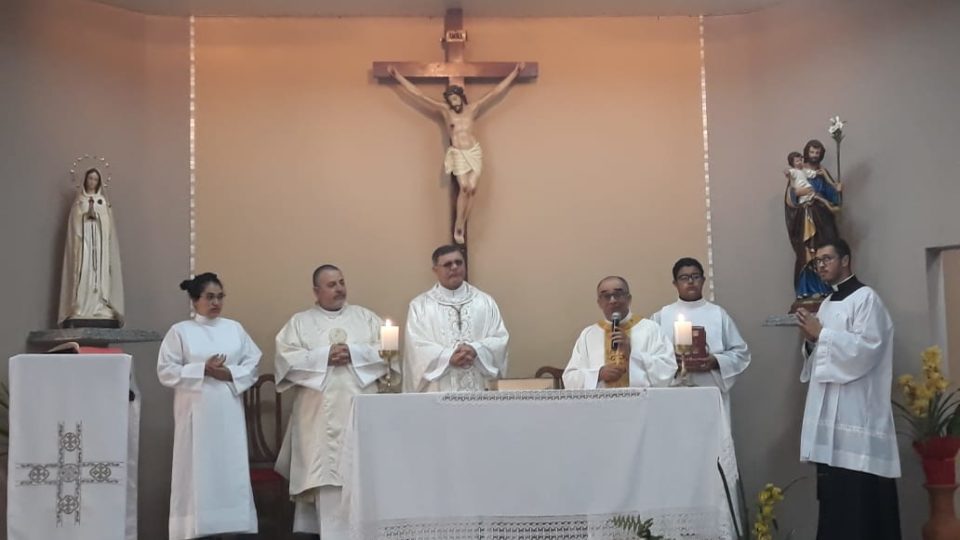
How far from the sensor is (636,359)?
6367 millimetres

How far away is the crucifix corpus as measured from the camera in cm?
784

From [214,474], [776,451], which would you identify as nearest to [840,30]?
[776,451]

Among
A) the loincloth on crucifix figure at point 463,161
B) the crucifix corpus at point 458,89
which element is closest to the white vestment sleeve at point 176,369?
the crucifix corpus at point 458,89

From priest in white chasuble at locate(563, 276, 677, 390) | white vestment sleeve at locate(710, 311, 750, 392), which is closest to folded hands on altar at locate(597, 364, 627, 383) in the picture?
priest in white chasuble at locate(563, 276, 677, 390)

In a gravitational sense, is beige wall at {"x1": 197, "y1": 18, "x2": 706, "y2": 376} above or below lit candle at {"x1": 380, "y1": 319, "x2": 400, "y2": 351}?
above

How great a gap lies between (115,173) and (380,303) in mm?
1984

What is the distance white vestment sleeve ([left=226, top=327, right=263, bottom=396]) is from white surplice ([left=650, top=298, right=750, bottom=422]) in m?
2.51

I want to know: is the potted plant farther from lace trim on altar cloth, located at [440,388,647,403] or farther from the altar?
lace trim on altar cloth, located at [440,388,647,403]

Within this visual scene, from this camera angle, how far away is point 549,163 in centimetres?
815

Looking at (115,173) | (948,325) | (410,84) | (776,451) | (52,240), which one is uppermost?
(410,84)

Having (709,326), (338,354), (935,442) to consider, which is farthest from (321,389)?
(935,442)

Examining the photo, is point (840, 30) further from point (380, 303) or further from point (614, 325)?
point (380, 303)

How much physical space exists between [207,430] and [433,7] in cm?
335

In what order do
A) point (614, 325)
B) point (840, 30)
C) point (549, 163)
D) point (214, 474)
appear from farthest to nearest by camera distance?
point (549, 163) → point (840, 30) → point (214, 474) → point (614, 325)
